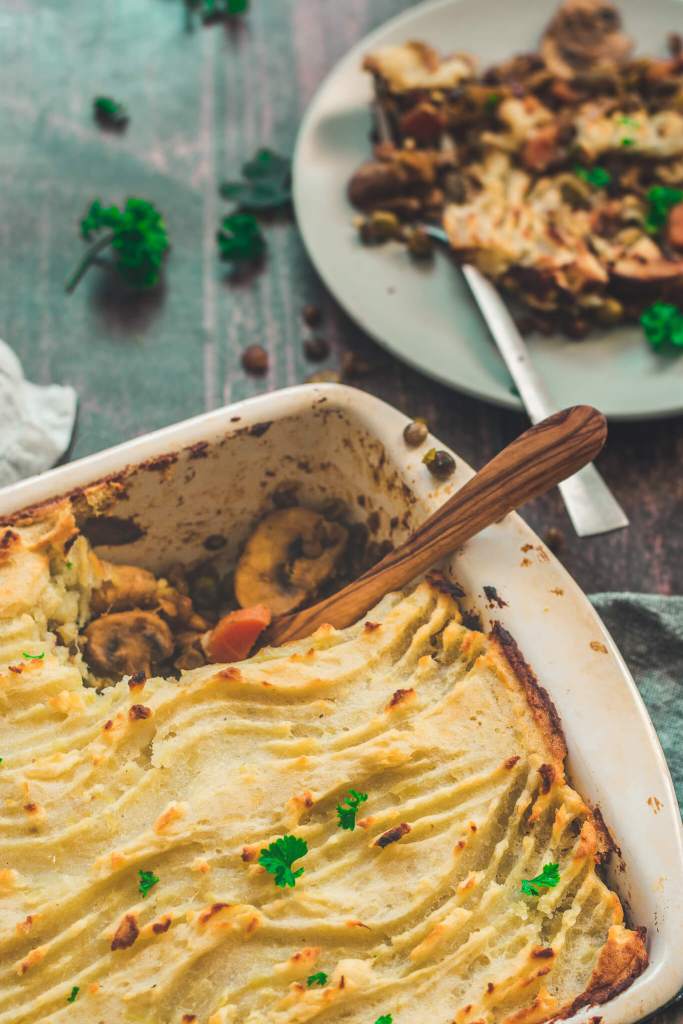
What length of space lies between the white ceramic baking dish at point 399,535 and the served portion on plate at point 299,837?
42 millimetres

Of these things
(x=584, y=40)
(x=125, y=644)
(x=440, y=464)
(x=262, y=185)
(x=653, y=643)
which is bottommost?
(x=653, y=643)

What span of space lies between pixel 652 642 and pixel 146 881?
132 cm

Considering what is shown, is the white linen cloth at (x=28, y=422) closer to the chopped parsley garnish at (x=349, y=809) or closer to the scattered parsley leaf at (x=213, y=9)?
the chopped parsley garnish at (x=349, y=809)

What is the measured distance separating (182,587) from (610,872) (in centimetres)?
102

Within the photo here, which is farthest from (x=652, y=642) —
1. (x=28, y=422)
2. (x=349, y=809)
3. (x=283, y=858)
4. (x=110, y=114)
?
(x=110, y=114)

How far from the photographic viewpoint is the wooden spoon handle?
215 centimetres

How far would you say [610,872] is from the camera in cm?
196

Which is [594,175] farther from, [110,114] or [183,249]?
[110,114]

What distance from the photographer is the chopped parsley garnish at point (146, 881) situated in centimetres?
186

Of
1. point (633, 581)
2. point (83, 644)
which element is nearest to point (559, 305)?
point (633, 581)

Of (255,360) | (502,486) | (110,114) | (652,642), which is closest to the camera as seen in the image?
(502,486)

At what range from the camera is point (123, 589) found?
2.33m

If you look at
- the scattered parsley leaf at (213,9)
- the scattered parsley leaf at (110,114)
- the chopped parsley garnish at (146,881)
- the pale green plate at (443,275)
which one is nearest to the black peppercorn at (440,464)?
the pale green plate at (443,275)

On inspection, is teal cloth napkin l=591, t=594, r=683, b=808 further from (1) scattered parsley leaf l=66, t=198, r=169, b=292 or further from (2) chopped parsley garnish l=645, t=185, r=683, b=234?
(1) scattered parsley leaf l=66, t=198, r=169, b=292
